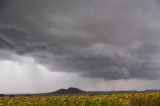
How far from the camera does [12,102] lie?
119 feet

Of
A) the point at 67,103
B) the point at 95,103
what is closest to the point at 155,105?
the point at 95,103

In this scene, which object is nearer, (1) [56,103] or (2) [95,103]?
(1) [56,103]

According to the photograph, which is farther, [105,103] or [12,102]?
[105,103]

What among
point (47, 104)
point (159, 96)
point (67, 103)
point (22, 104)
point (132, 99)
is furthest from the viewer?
point (159, 96)

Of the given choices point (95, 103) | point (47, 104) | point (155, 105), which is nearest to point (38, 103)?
point (47, 104)

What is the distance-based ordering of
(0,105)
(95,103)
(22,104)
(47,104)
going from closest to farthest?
1. (0,105)
2. (22,104)
3. (47,104)
4. (95,103)

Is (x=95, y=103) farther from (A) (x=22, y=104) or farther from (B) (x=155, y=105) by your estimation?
(B) (x=155, y=105)

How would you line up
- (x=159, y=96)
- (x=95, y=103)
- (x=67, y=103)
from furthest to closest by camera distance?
(x=159, y=96), (x=95, y=103), (x=67, y=103)

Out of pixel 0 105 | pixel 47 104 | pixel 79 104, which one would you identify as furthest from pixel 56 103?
pixel 0 105

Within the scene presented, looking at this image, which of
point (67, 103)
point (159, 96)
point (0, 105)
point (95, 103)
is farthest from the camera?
point (159, 96)

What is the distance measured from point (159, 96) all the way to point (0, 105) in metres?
33.9

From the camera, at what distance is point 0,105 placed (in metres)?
33.4

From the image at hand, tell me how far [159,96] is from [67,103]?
23.2m

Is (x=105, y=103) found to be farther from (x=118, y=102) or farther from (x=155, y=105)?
(x=155, y=105)
